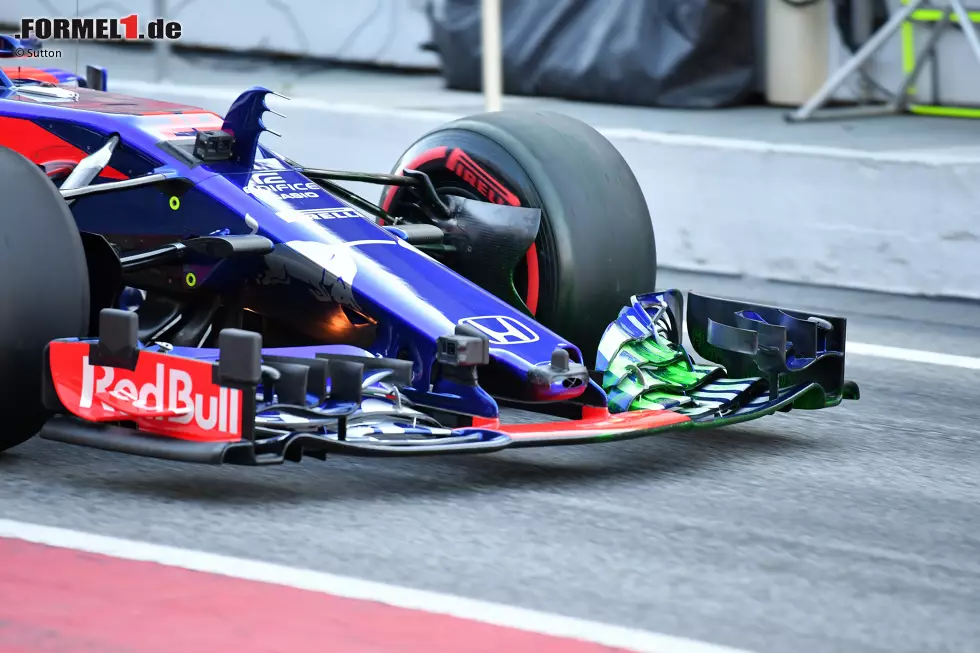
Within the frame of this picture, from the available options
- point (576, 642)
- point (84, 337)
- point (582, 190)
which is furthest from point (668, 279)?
point (576, 642)

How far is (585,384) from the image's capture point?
16.1ft

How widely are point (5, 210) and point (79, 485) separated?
74 centimetres

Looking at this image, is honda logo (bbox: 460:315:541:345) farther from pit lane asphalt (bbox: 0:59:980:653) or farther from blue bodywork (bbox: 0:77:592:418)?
pit lane asphalt (bbox: 0:59:980:653)

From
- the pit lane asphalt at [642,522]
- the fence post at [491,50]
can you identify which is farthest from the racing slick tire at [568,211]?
the fence post at [491,50]

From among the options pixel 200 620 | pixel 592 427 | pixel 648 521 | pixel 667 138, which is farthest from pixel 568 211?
pixel 667 138

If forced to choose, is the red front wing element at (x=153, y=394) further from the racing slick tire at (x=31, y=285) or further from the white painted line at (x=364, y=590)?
the white painted line at (x=364, y=590)

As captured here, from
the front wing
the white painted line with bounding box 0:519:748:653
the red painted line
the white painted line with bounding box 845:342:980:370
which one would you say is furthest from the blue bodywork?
the white painted line with bounding box 845:342:980:370

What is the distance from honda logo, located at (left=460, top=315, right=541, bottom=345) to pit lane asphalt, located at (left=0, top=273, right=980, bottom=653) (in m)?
0.36

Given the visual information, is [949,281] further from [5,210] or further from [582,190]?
[5,210]

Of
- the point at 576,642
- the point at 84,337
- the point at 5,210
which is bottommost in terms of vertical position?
the point at 576,642

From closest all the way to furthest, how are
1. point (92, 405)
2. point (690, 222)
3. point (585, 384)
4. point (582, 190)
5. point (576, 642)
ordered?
point (576, 642) → point (92, 405) → point (585, 384) → point (582, 190) → point (690, 222)

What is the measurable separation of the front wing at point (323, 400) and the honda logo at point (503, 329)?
20 cm

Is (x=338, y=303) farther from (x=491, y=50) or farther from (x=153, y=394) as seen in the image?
(x=491, y=50)

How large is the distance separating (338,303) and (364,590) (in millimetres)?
1380
